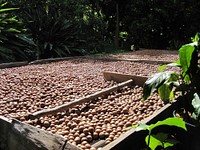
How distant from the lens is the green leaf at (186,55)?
1.73m

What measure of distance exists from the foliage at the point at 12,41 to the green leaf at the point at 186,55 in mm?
4042

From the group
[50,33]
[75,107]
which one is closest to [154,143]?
[75,107]

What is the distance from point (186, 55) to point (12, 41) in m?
4.44

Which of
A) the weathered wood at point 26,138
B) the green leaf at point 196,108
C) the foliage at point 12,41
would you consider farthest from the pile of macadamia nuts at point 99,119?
the foliage at point 12,41

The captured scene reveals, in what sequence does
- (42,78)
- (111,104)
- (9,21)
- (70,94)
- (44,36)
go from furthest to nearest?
(44,36)
(9,21)
(42,78)
(70,94)
(111,104)

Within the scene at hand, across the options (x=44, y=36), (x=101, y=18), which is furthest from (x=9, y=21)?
(x=101, y=18)

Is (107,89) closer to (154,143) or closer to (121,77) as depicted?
→ (121,77)

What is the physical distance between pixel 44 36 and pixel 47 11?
4.23 ft

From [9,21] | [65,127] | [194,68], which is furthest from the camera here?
[9,21]

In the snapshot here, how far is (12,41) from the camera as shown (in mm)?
5484

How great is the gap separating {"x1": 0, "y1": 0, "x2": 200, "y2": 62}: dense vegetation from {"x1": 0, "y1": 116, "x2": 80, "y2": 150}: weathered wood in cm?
356

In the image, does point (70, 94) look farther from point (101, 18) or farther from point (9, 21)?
point (101, 18)

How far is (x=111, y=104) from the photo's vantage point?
2.50m

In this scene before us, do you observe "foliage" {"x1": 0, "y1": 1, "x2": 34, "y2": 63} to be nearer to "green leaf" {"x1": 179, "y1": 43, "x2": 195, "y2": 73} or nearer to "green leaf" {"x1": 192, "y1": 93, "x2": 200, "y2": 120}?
"green leaf" {"x1": 179, "y1": 43, "x2": 195, "y2": 73}
